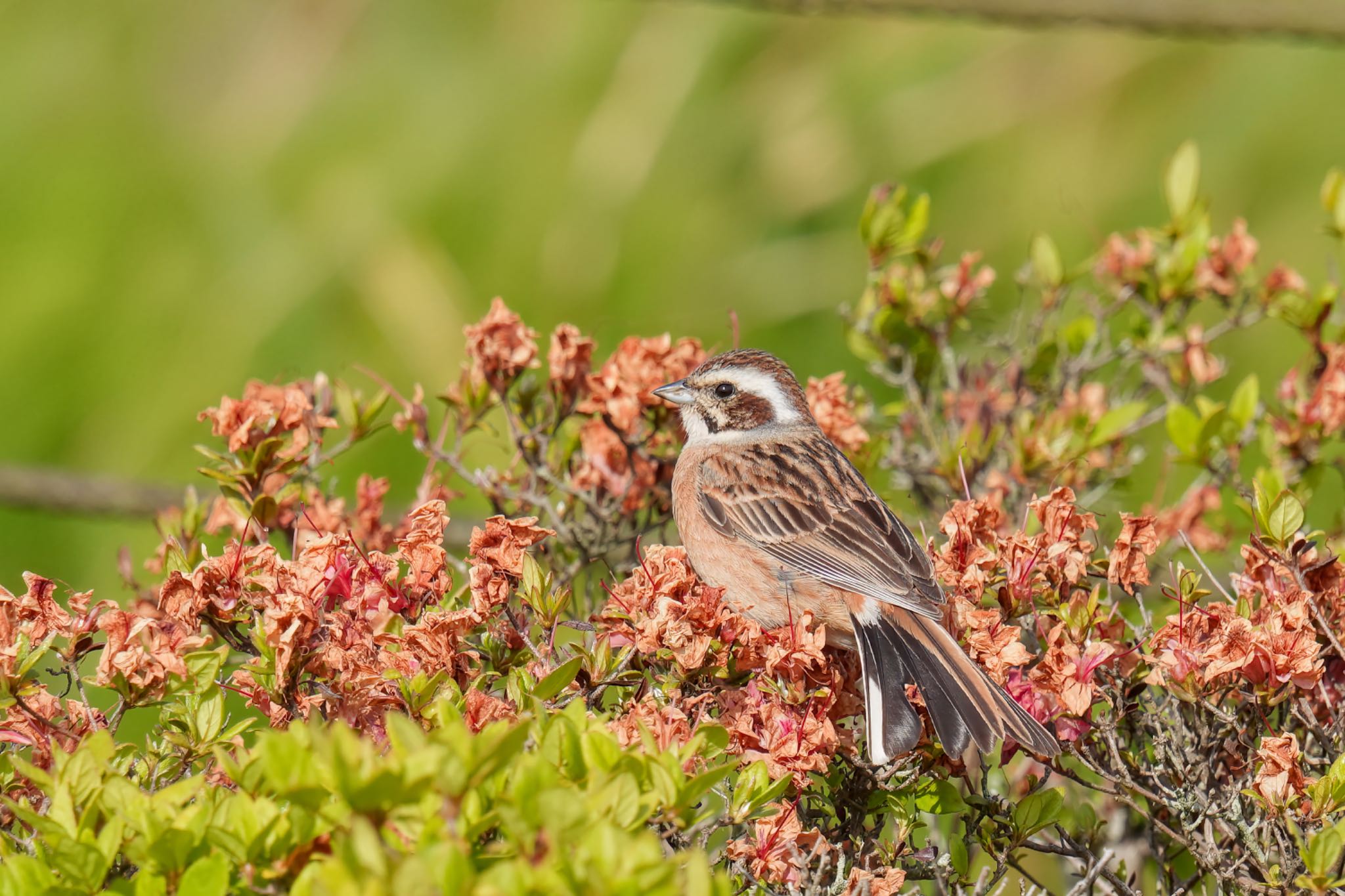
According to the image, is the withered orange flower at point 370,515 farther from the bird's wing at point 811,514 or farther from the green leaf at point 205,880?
the green leaf at point 205,880

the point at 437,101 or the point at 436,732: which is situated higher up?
the point at 437,101

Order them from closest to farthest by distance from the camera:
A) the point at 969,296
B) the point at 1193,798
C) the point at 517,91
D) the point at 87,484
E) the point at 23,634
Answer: the point at 23,634 → the point at 1193,798 → the point at 969,296 → the point at 87,484 → the point at 517,91

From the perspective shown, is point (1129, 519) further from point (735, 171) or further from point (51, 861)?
point (735, 171)

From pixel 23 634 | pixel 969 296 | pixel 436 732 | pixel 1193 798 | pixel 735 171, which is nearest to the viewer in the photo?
pixel 436 732

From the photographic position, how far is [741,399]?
3.57 meters

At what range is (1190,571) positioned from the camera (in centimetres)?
218

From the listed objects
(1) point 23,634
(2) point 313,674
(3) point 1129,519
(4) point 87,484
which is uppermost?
(4) point 87,484

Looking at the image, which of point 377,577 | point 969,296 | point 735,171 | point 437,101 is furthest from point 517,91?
point 377,577

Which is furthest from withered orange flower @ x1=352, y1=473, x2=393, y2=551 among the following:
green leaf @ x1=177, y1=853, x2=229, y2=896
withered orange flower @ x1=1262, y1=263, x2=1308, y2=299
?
withered orange flower @ x1=1262, y1=263, x2=1308, y2=299

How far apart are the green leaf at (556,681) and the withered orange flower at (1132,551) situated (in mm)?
900

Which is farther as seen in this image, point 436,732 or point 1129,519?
point 1129,519

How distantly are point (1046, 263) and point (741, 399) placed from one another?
819 mm

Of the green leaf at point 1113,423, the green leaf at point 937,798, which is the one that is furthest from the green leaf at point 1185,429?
the green leaf at point 937,798

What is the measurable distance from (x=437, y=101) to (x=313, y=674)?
6.11 m
